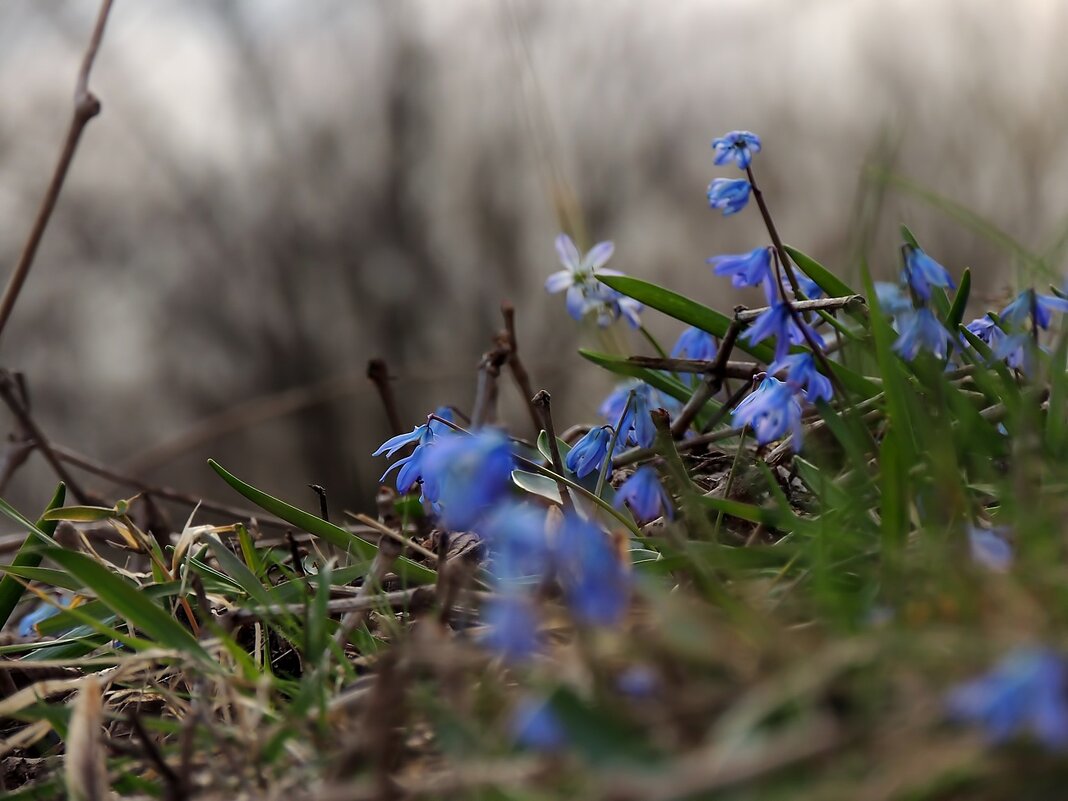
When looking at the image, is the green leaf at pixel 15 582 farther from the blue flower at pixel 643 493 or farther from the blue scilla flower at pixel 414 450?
the blue flower at pixel 643 493

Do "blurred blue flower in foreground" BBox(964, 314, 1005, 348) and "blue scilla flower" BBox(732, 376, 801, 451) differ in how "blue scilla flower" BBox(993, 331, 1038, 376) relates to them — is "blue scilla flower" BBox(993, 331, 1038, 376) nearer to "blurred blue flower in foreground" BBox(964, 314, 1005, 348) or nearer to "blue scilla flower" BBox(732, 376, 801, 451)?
"blurred blue flower in foreground" BBox(964, 314, 1005, 348)

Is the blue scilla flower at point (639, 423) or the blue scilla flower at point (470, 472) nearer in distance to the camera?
the blue scilla flower at point (470, 472)

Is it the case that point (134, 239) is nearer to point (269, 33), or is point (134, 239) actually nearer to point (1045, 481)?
point (269, 33)

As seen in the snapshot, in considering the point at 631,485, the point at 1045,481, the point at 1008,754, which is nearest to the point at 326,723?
the point at 631,485

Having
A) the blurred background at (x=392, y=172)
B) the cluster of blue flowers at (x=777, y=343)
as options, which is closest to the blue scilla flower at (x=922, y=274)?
the cluster of blue flowers at (x=777, y=343)

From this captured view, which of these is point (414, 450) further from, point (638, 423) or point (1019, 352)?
point (1019, 352)
